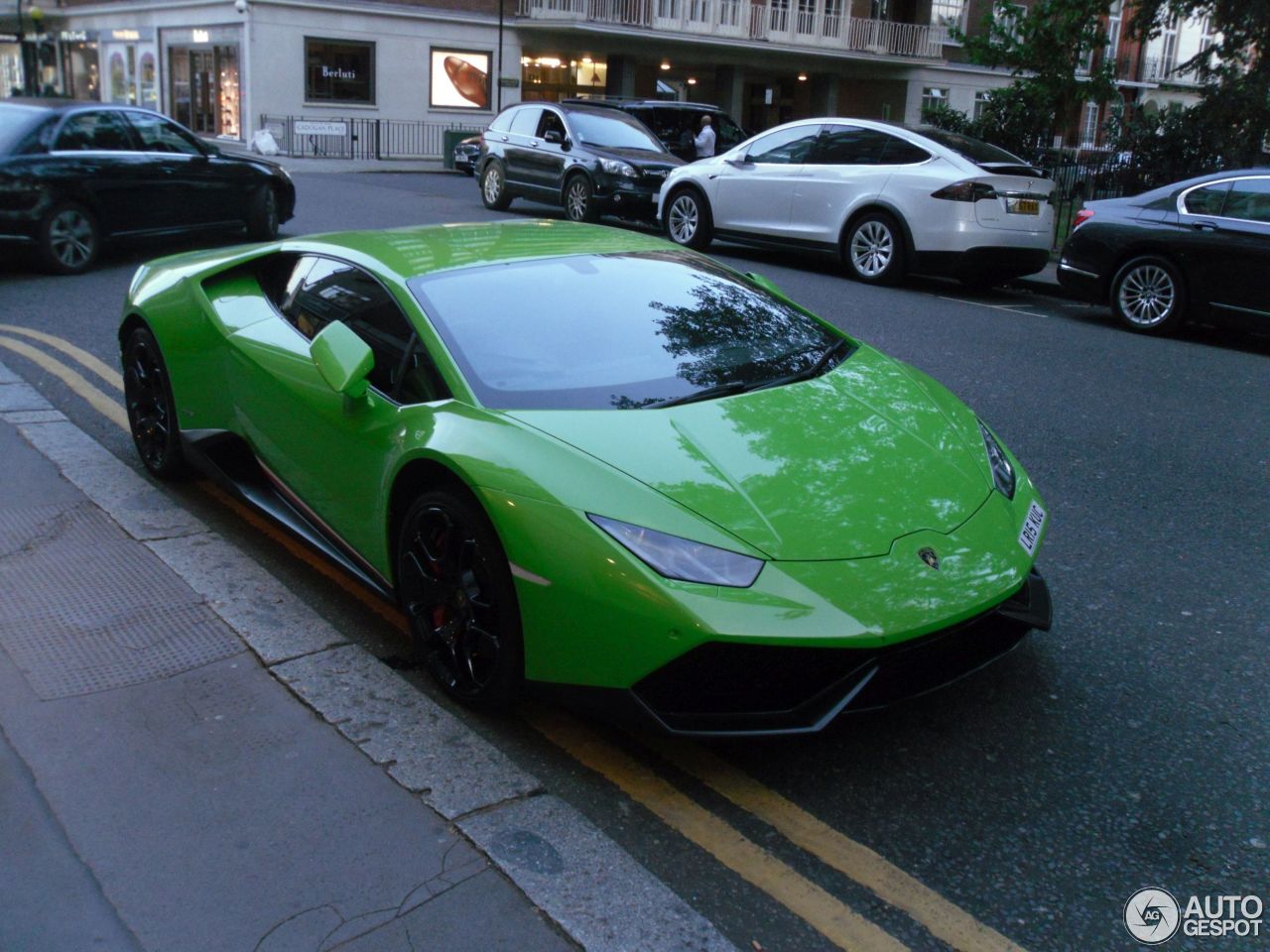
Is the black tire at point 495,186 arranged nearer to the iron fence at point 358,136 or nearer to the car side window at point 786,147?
the car side window at point 786,147

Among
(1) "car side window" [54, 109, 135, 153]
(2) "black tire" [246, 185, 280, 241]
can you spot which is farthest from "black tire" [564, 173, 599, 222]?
(1) "car side window" [54, 109, 135, 153]

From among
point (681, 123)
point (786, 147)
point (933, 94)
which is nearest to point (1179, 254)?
point (786, 147)

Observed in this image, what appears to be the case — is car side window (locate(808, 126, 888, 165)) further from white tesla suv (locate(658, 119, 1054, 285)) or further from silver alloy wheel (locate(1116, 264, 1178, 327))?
silver alloy wheel (locate(1116, 264, 1178, 327))

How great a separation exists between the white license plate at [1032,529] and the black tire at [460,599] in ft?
5.04

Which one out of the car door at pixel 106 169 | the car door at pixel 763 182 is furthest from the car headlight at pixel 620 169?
the car door at pixel 106 169

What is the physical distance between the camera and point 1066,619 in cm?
429

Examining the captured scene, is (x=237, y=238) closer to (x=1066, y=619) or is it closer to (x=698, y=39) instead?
(x=1066, y=619)

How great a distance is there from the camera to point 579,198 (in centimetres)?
1622

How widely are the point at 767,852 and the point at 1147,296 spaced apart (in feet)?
29.1

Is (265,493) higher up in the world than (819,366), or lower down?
lower down

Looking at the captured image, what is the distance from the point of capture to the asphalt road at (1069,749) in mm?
2863

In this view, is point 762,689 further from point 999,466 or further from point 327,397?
point 327,397

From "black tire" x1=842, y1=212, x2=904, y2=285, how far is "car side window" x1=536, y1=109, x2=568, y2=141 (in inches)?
231

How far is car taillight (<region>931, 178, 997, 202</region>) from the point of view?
455 inches
